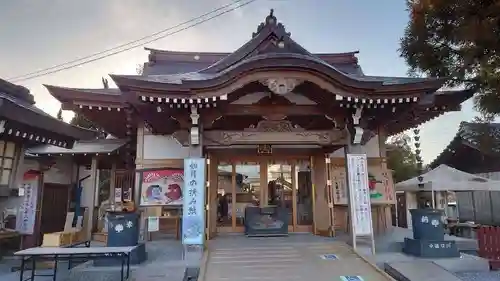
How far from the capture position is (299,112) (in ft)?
22.9

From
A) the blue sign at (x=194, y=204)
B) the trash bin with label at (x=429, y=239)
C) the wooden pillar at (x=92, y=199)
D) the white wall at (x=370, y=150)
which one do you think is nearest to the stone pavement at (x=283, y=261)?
the blue sign at (x=194, y=204)

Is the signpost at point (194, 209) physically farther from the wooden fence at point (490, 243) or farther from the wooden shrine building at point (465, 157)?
Result: the wooden shrine building at point (465, 157)

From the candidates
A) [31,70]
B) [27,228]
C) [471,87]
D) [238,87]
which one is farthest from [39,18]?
[471,87]

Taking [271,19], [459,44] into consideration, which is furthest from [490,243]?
[271,19]

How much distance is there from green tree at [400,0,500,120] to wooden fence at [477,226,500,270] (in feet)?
7.68

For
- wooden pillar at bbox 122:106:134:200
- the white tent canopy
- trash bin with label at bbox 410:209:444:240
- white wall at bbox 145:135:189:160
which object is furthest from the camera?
the white tent canopy

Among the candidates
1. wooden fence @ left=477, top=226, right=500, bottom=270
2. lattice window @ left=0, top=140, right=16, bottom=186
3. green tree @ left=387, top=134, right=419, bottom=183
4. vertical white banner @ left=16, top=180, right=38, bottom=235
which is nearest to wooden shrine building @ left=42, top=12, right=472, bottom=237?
lattice window @ left=0, top=140, right=16, bottom=186

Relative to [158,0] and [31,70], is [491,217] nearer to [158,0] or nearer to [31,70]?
[158,0]

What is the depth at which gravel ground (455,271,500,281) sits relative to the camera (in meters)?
5.71

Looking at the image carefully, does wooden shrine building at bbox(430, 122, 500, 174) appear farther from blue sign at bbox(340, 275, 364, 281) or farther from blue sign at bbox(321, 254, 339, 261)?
blue sign at bbox(340, 275, 364, 281)

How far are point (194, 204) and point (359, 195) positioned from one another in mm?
3264

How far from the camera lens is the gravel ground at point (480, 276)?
5.71m

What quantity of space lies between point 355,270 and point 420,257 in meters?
1.83

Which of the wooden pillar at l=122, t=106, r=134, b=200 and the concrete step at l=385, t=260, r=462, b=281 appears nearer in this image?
the concrete step at l=385, t=260, r=462, b=281
